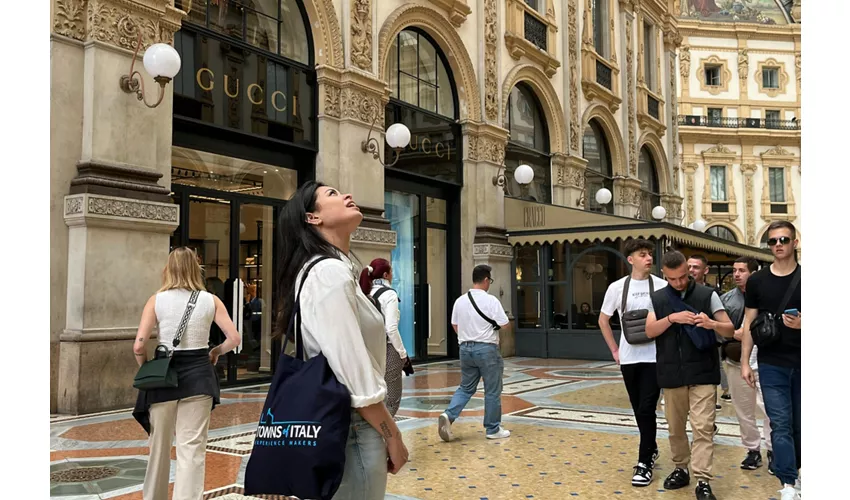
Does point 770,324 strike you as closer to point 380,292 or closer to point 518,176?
point 380,292

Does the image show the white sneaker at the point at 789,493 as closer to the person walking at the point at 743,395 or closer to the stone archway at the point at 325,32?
the person walking at the point at 743,395

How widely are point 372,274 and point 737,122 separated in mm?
43746

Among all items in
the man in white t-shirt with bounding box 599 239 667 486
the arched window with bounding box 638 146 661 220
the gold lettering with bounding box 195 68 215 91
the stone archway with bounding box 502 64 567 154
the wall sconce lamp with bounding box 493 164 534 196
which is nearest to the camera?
the man in white t-shirt with bounding box 599 239 667 486

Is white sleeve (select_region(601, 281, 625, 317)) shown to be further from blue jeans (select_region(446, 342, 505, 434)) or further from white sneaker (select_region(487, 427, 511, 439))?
white sneaker (select_region(487, 427, 511, 439))

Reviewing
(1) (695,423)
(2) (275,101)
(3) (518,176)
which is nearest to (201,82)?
(2) (275,101)

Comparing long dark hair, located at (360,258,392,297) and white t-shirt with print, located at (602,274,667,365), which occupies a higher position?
long dark hair, located at (360,258,392,297)

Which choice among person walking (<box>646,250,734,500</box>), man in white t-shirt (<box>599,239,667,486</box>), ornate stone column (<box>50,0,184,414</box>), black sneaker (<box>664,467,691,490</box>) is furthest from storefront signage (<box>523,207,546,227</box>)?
black sneaker (<box>664,467,691,490</box>)

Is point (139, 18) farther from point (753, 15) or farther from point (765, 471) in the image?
point (753, 15)

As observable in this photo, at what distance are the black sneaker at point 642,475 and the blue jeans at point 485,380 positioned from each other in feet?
5.83

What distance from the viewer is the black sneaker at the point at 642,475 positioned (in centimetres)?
504

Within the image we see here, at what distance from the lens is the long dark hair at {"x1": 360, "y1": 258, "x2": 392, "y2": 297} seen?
572 centimetres

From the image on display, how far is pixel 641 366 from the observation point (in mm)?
5367

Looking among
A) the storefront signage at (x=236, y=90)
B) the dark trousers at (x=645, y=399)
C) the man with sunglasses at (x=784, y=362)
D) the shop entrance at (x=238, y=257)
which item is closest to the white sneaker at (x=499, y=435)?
the dark trousers at (x=645, y=399)

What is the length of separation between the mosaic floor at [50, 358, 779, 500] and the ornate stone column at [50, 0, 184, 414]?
59cm
